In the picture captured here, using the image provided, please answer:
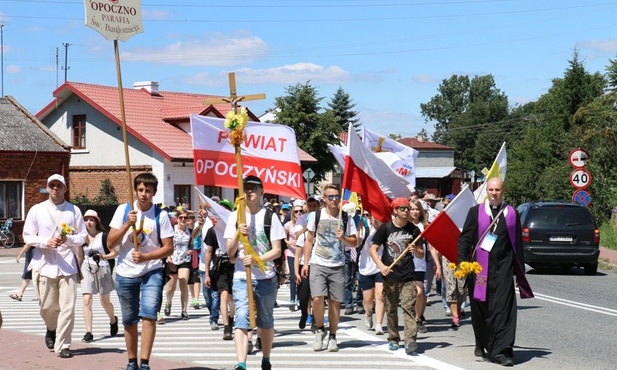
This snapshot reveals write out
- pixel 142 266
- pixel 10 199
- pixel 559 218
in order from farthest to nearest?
pixel 10 199, pixel 559 218, pixel 142 266

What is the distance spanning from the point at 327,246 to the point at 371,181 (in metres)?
1.49

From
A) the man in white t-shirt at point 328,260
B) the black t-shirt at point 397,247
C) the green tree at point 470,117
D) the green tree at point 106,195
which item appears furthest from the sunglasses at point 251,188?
the green tree at point 470,117

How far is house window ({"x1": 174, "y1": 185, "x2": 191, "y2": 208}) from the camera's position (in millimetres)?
46375

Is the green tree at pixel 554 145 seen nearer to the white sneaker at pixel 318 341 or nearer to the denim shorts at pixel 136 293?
the white sneaker at pixel 318 341

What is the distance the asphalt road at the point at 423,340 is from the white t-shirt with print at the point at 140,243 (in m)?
1.53

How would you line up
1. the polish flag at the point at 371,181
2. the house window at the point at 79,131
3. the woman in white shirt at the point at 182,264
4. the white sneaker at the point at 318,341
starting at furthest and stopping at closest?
1. the house window at the point at 79,131
2. the woman in white shirt at the point at 182,264
3. the polish flag at the point at 371,181
4. the white sneaker at the point at 318,341

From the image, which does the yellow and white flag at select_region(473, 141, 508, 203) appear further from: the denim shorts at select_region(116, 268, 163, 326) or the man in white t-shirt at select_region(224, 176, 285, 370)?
the denim shorts at select_region(116, 268, 163, 326)

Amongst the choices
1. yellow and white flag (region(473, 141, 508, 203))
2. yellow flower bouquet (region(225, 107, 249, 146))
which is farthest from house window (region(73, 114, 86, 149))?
yellow flower bouquet (region(225, 107, 249, 146))

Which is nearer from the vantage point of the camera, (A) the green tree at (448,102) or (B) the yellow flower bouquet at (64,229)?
(B) the yellow flower bouquet at (64,229)

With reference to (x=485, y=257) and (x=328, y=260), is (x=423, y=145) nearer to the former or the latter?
(x=328, y=260)

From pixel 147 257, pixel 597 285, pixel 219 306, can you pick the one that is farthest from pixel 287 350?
pixel 597 285

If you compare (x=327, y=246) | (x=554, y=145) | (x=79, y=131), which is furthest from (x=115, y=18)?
(x=554, y=145)

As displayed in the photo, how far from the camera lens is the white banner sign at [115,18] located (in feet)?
30.0

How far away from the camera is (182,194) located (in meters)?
46.9
